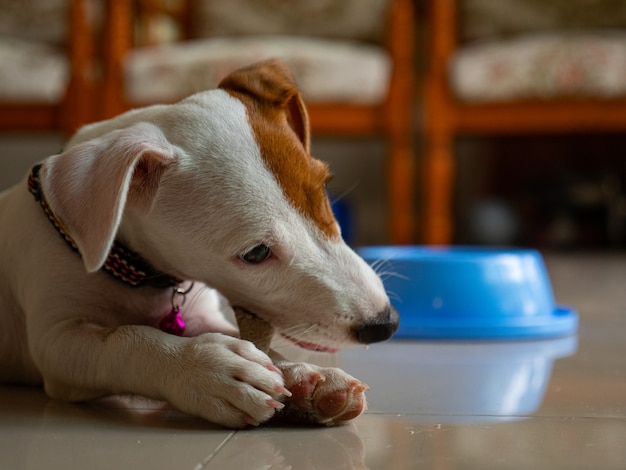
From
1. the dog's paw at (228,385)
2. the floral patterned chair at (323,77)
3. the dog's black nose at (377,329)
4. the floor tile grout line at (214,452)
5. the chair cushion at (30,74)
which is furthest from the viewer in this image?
the chair cushion at (30,74)

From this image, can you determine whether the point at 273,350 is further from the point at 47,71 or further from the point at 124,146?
the point at 47,71

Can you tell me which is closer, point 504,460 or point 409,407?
point 504,460

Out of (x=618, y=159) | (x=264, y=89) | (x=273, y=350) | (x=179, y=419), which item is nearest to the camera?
(x=179, y=419)

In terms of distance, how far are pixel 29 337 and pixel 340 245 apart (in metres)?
0.46

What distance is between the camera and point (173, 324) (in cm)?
130

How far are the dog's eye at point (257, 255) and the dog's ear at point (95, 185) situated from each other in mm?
171

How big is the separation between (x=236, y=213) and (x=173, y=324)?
24 centimetres

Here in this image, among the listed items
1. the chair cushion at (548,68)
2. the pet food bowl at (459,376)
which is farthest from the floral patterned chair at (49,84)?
the pet food bowl at (459,376)

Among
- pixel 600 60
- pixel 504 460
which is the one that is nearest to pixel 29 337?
pixel 504 460

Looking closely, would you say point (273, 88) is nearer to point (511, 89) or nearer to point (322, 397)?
point (322, 397)

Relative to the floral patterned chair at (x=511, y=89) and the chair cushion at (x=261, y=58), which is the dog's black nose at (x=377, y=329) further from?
the floral patterned chair at (x=511, y=89)

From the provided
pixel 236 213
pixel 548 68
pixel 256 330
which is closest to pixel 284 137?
pixel 236 213

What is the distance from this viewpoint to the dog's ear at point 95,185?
3.53 ft

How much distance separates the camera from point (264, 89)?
1.34 meters
